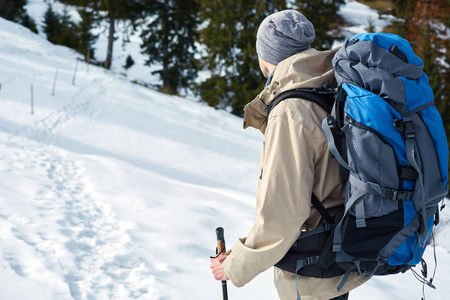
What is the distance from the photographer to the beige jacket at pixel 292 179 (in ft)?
5.32

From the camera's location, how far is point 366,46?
1.65 meters

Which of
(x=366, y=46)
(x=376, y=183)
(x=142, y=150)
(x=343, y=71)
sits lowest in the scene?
(x=142, y=150)

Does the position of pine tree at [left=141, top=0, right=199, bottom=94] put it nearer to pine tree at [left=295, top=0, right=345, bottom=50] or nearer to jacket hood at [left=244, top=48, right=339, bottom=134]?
pine tree at [left=295, top=0, right=345, bottom=50]

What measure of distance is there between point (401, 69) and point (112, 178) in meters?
5.61

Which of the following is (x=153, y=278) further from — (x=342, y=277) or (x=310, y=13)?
(x=310, y=13)

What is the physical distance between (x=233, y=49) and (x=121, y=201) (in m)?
14.0

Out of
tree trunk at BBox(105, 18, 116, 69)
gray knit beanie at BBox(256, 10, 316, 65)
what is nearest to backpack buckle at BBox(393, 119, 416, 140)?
gray knit beanie at BBox(256, 10, 316, 65)

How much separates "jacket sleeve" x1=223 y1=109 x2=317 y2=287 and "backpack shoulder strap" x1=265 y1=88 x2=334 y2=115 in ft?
0.38

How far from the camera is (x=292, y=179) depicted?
1614 millimetres

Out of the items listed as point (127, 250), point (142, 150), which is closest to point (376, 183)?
point (127, 250)

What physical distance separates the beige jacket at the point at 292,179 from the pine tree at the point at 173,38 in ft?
67.3

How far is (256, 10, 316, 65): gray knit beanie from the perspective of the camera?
1934 mm

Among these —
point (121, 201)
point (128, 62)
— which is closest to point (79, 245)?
point (121, 201)

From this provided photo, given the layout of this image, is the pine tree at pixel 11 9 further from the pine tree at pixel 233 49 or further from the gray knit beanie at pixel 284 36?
the gray knit beanie at pixel 284 36
